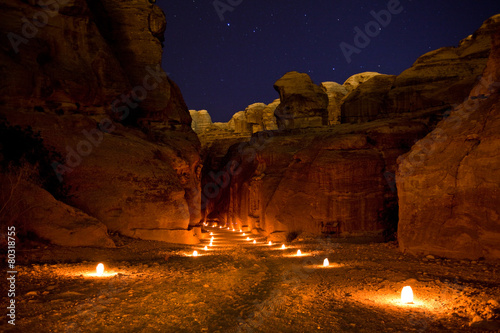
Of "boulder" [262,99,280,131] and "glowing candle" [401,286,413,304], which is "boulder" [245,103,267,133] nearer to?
"boulder" [262,99,280,131]

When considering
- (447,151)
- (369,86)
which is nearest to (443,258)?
(447,151)

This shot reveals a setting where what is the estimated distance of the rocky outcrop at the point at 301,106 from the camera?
3316 cm

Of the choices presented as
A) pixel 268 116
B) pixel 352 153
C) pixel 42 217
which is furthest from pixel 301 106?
pixel 42 217

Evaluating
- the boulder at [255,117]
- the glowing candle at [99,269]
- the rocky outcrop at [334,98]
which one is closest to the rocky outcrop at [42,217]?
the glowing candle at [99,269]

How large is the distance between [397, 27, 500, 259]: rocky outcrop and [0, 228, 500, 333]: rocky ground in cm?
62

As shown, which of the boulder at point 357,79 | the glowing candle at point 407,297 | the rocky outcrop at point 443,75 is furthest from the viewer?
the boulder at point 357,79

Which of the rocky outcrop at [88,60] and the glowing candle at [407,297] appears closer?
the glowing candle at [407,297]

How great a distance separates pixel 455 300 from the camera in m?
4.43

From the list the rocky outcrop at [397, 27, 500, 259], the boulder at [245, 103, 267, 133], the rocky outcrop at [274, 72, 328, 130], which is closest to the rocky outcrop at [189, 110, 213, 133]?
the boulder at [245, 103, 267, 133]

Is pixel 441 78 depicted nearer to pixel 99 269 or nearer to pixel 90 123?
pixel 90 123

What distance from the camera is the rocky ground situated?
378 cm

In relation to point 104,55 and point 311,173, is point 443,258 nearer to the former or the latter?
point 311,173
